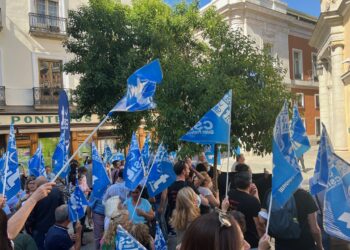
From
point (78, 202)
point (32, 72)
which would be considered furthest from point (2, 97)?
point (78, 202)

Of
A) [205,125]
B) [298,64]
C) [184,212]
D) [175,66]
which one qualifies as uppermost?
[298,64]

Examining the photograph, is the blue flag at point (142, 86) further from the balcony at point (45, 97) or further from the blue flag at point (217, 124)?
the balcony at point (45, 97)

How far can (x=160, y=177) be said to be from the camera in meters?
5.61

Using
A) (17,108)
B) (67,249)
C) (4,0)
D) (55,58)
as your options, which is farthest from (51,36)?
(67,249)

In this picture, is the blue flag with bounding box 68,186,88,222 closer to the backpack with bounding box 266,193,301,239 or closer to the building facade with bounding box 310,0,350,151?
the backpack with bounding box 266,193,301,239

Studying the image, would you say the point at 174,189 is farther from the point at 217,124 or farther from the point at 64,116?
the point at 64,116

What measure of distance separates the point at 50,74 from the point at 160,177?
15.9m

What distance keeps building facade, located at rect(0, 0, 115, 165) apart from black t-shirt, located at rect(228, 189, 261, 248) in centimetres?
1513

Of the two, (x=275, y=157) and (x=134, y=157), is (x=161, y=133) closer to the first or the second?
(x=134, y=157)

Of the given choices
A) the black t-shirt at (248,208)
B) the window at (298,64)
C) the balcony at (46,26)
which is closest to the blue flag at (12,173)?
the black t-shirt at (248,208)

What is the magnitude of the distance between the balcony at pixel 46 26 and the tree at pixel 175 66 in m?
6.71

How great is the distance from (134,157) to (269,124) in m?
2.86

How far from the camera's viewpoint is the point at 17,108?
61.3 ft

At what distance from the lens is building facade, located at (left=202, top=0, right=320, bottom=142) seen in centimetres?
2689
